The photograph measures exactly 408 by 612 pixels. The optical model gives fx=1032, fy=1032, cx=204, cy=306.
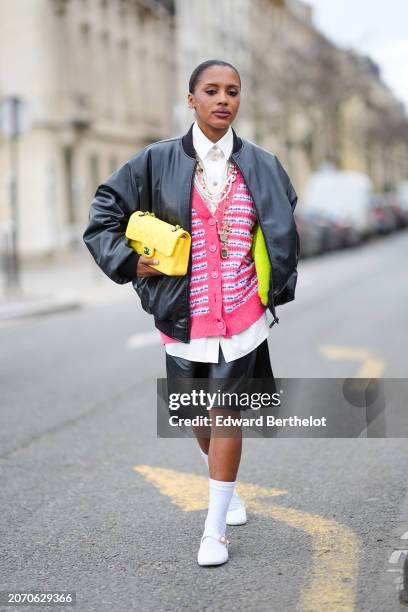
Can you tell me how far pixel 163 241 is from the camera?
3619 millimetres

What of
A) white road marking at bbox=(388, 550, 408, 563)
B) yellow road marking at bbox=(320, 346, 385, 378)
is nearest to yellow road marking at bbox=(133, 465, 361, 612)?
white road marking at bbox=(388, 550, 408, 563)

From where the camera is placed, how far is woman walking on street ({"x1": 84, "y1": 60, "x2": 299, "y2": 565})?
3711 mm

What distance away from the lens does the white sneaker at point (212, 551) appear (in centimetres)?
374

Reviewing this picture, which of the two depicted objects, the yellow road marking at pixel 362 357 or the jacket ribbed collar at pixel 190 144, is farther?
the yellow road marking at pixel 362 357

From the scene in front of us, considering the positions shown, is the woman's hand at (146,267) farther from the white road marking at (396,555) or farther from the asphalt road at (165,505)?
the white road marking at (396,555)

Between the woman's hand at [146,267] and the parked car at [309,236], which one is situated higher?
the woman's hand at [146,267]

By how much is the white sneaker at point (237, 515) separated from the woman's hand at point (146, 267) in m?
1.14

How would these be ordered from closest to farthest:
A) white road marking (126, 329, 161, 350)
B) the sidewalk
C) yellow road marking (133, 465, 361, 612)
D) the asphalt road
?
yellow road marking (133, 465, 361, 612) → the asphalt road → white road marking (126, 329, 161, 350) → the sidewalk

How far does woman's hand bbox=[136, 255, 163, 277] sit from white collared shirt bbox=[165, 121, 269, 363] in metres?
0.28

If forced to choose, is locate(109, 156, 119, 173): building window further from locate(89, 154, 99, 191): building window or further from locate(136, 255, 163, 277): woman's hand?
locate(136, 255, 163, 277): woman's hand

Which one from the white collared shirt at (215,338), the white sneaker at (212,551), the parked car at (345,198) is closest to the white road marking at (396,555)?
the white sneaker at (212,551)

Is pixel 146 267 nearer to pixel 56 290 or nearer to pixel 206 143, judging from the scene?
pixel 206 143

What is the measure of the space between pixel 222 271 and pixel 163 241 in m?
0.25

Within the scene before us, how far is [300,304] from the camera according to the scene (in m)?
14.9
